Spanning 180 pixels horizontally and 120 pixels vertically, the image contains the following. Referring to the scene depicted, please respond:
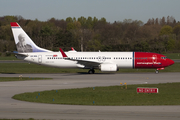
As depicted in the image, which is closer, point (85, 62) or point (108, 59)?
point (85, 62)

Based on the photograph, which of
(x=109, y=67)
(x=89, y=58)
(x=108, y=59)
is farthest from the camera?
(x=89, y=58)

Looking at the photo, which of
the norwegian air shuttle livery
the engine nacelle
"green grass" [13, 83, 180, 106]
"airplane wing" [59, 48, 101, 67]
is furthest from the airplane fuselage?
"green grass" [13, 83, 180, 106]

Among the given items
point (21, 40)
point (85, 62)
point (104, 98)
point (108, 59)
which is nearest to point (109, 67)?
point (108, 59)

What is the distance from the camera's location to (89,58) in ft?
153

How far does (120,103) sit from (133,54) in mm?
27226

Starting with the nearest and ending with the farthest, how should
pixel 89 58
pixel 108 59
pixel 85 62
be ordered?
pixel 85 62
pixel 108 59
pixel 89 58

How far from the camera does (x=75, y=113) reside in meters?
16.8

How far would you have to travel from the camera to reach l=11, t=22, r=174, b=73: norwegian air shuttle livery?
45688mm

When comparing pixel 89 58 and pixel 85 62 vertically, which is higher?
pixel 89 58

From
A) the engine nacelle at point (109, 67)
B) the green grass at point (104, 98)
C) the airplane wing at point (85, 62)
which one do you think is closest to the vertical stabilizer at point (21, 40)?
the airplane wing at point (85, 62)

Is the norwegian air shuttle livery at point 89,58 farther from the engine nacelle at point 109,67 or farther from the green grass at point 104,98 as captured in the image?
the green grass at point 104,98

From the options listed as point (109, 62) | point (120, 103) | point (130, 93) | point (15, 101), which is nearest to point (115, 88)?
point (130, 93)

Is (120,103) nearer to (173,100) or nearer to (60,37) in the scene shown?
(173,100)

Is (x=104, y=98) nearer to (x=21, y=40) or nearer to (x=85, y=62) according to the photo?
(x=85, y=62)
